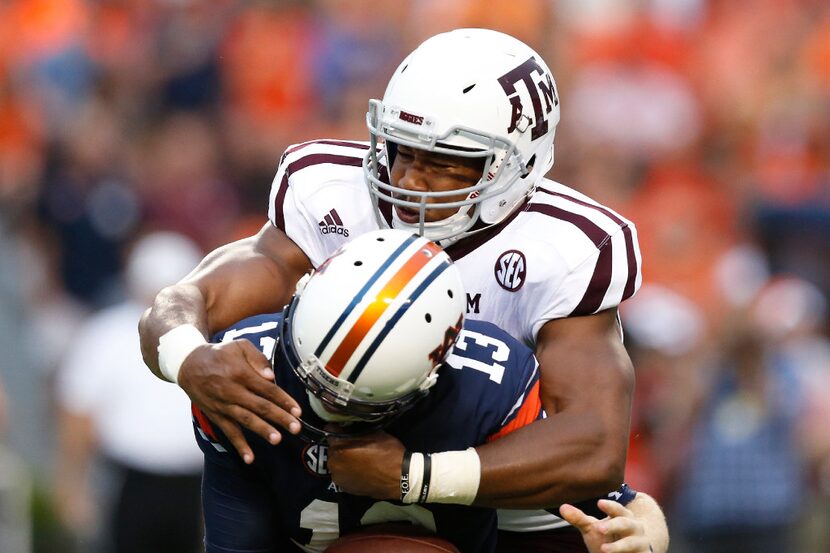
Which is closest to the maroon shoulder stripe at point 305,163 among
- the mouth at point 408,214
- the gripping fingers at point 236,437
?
the mouth at point 408,214

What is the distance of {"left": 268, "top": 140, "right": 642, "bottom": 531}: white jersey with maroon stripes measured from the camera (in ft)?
11.6

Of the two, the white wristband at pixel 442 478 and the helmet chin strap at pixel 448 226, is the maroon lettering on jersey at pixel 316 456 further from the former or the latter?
the helmet chin strap at pixel 448 226

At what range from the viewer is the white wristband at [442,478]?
3.04 meters

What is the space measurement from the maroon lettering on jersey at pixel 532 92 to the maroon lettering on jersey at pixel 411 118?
0.22 m

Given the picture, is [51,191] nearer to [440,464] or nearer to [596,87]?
[596,87]

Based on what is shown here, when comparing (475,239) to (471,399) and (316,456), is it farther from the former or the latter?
(316,456)

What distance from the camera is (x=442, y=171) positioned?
365 cm

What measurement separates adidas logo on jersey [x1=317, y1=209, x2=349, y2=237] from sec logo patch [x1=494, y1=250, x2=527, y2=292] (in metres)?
0.41

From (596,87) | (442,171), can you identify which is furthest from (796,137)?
(442,171)

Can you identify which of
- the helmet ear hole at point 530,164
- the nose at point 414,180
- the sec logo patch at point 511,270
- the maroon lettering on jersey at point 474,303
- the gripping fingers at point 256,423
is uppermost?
the helmet ear hole at point 530,164

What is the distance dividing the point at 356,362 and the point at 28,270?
5.62 meters

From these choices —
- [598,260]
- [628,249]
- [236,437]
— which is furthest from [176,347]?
[628,249]

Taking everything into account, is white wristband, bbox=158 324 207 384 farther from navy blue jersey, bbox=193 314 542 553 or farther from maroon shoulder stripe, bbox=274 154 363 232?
maroon shoulder stripe, bbox=274 154 363 232

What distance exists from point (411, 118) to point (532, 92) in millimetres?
316
